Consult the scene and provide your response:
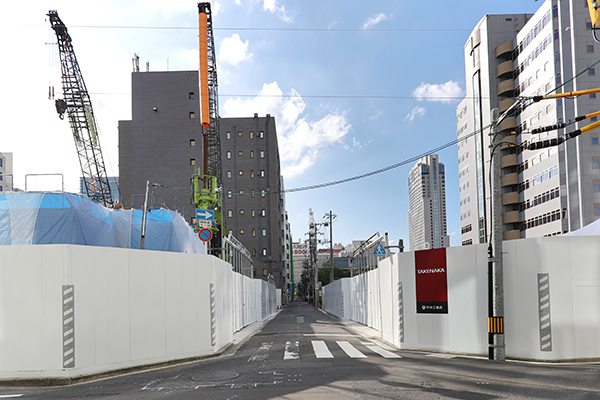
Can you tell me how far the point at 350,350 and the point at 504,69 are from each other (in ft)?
194

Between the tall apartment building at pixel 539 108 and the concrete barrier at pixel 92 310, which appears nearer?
the concrete barrier at pixel 92 310

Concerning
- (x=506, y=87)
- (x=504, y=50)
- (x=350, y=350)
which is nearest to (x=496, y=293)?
(x=350, y=350)

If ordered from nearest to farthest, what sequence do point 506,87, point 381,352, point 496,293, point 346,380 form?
point 346,380, point 496,293, point 381,352, point 506,87

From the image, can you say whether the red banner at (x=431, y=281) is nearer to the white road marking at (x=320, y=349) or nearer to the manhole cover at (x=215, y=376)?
the white road marking at (x=320, y=349)

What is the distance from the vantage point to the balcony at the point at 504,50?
64875 millimetres

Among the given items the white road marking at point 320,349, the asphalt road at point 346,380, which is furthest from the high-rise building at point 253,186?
the asphalt road at point 346,380

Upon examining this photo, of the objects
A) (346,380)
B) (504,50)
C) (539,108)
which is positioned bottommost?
(346,380)

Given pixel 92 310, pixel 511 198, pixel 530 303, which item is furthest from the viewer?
pixel 511 198

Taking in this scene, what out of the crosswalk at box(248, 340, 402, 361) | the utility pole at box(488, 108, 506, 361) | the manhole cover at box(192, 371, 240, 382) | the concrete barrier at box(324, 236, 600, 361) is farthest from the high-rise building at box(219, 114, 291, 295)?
the manhole cover at box(192, 371, 240, 382)

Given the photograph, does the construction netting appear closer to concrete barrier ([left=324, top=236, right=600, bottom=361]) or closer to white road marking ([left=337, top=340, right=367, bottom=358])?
white road marking ([left=337, top=340, right=367, bottom=358])

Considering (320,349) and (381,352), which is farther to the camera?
(320,349)

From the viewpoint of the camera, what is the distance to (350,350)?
55.0 ft

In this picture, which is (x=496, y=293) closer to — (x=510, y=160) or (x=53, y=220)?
(x=53, y=220)

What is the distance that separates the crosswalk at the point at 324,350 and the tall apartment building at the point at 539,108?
27.6 metres
